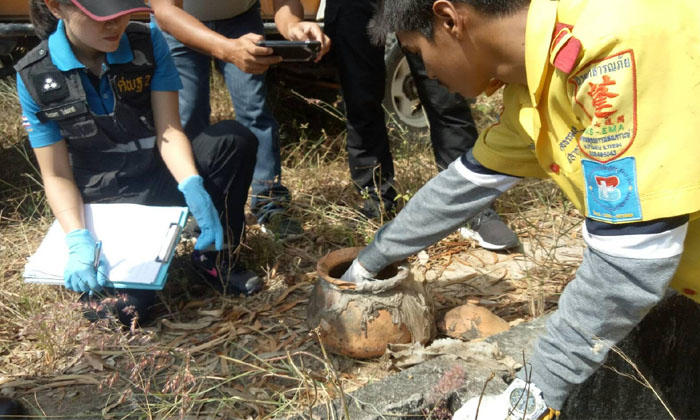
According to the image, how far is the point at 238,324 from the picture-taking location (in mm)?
2729

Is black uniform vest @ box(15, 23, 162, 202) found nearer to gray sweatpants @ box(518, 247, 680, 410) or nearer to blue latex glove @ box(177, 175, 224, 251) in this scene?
blue latex glove @ box(177, 175, 224, 251)

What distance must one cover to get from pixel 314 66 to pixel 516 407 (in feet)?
10.4

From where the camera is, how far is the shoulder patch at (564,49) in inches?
55.1

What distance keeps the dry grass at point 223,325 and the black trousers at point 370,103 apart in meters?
0.28

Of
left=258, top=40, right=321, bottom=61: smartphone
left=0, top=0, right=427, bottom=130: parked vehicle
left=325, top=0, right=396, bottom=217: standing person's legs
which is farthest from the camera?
left=0, top=0, right=427, bottom=130: parked vehicle

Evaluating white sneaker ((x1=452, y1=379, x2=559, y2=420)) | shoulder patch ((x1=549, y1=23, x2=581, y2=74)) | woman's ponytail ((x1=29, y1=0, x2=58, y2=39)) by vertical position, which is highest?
shoulder patch ((x1=549, y1=23, x2=581, y2=74))

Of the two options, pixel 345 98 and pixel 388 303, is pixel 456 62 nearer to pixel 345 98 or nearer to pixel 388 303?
pixel 388 303

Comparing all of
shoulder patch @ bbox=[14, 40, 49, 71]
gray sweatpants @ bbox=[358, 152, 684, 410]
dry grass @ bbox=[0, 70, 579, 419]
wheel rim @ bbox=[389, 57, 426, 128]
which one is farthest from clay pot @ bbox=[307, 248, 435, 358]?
wheel rim @ bbox=[389, 57, 426, 128]

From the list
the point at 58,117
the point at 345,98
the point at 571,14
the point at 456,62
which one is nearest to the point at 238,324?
the point at 58,117

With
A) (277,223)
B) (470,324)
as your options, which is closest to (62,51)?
(277,223)

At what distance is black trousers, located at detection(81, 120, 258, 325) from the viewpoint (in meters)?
2.86

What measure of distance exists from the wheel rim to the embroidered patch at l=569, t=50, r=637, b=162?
3121mm

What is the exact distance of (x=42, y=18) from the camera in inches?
101

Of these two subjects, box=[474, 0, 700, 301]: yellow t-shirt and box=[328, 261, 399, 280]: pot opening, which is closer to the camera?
box=[474, 0, 700, 301]: yellow t-shirt
